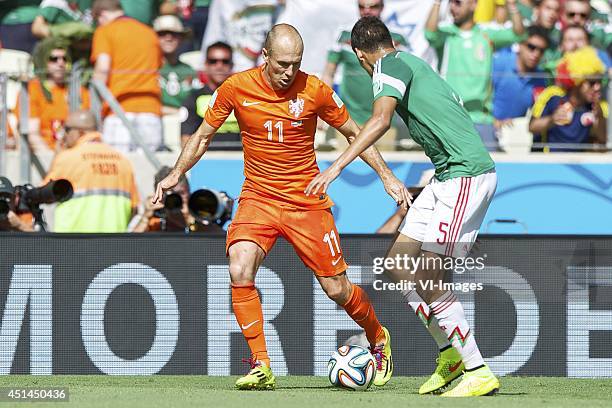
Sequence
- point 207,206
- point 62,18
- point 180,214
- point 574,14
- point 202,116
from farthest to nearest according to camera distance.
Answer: point 62,18
point 574,14
point 202,116
point 180,214
point 207,206

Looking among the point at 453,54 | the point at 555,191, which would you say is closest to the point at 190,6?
the point at 453,54

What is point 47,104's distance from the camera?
1291cm

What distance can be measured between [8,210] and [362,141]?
402 centimetres

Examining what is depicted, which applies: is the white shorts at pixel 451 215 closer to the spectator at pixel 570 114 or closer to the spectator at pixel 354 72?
the spectator at pixel 354 72

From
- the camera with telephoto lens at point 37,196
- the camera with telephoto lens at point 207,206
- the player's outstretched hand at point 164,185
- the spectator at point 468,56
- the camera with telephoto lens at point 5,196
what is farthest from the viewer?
the spectator at point 468,56

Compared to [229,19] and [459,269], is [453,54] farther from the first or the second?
[459,269]

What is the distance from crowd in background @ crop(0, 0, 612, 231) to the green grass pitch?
2857mm

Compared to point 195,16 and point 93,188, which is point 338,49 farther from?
point 93,188

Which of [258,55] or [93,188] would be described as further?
[258,55]

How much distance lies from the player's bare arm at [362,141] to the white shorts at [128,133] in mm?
5369

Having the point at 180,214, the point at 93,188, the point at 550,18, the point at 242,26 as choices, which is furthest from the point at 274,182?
the point at 550,18

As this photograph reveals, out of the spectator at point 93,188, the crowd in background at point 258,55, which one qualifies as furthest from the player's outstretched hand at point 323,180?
the crowd in background at point 258,55

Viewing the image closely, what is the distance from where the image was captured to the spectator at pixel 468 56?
41.2 feet

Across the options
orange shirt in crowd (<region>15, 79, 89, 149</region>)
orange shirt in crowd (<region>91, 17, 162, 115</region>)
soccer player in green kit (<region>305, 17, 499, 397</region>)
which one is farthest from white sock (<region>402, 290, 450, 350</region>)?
orange shirt in crowd (<region>15, 79, 89, 149</region>)
